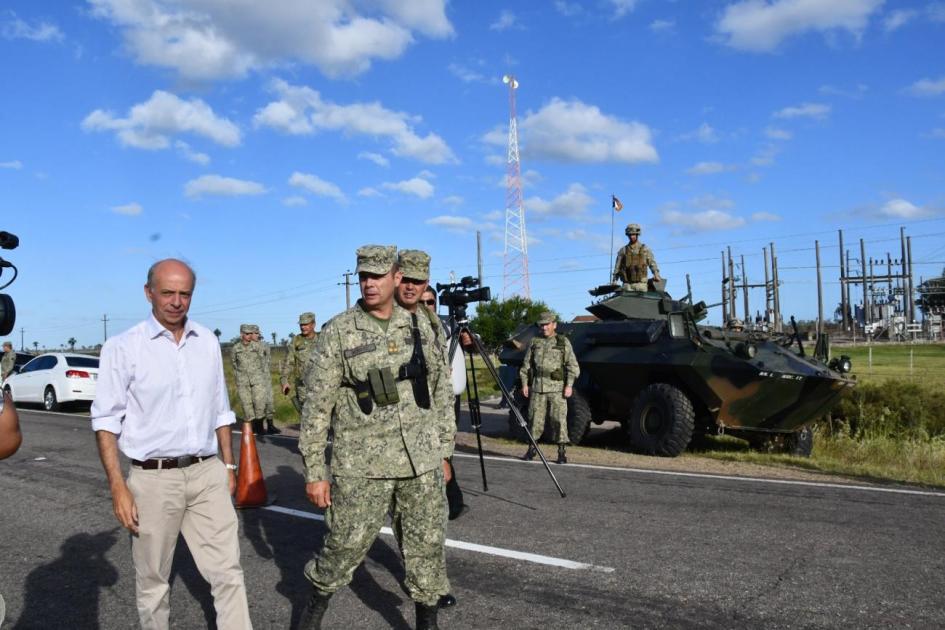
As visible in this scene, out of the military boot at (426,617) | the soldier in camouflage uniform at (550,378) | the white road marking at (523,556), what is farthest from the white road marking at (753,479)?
the military boot at (426,617)

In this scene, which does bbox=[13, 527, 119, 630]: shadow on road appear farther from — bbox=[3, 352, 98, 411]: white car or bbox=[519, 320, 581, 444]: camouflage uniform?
bbox=[3, 352, 98, 411]: white car

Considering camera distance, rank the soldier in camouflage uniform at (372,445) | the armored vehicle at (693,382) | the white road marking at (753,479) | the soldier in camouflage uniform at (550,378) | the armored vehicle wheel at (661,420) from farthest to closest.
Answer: the armored vehicle wheel at (661,420) < the armored vehicle at (693,382) < the soldier in camouflage uniform at (550,378) < the white road marking at (753,479) < the soldier in camouflage uniform at (372,445)

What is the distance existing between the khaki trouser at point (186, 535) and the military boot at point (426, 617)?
2.57 feet

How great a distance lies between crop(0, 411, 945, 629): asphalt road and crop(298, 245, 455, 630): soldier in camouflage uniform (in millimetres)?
612

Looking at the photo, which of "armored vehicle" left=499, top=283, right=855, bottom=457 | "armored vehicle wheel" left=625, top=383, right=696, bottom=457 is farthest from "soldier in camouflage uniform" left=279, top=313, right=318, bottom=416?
"armored vehicle wheel" left=625, top=383, right=696, bottom=457

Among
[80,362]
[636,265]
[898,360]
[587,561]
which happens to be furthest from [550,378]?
[898,360]

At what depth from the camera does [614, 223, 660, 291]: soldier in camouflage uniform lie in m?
13.5

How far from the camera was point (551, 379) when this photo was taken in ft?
34.9

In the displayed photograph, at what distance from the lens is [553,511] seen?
714cm

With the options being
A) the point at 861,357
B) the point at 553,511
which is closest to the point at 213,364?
the point at 553,511

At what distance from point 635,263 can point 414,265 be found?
873 centimetres

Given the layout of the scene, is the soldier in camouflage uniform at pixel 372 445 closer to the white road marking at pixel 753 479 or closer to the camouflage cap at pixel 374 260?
the camouflage cap at pixel 374 260

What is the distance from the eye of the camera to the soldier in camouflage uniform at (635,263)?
1348cm

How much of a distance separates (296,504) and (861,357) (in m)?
34.0
